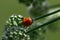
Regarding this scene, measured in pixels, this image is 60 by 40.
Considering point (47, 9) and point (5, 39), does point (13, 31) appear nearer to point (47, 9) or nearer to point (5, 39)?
point (5, 39)

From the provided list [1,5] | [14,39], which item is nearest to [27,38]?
[14,39]

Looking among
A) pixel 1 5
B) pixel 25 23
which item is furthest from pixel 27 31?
pixel 1 5

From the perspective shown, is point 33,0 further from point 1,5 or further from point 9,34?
point 1,5

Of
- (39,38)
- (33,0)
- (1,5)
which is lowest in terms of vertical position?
(1,5)

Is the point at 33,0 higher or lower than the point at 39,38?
higher

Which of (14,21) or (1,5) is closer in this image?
(14,21)

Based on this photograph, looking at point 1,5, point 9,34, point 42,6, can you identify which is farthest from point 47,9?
point 1,5

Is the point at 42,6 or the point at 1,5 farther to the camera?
the point at 1,5
